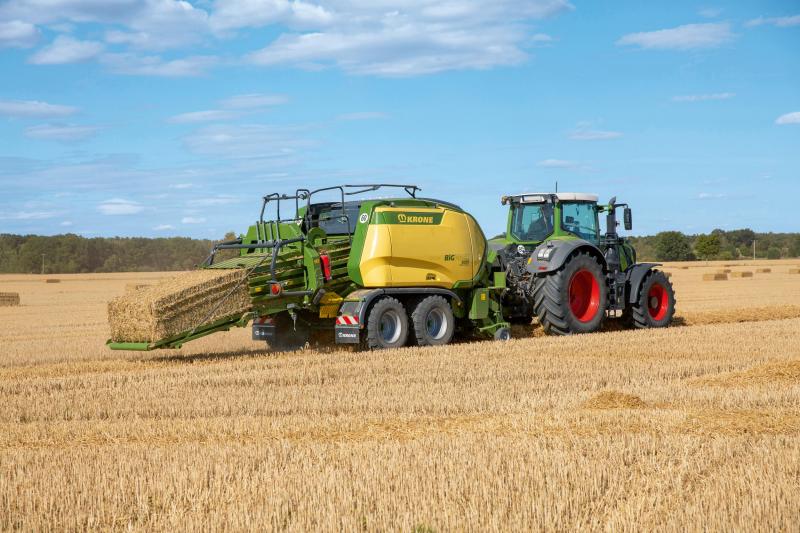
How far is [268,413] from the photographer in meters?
8.74

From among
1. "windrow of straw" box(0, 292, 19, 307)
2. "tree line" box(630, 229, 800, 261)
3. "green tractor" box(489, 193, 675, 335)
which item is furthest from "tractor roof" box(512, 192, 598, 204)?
"tree line" box(630, 229, 800, 261)

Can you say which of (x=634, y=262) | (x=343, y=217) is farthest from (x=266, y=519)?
(x=634, y=262)

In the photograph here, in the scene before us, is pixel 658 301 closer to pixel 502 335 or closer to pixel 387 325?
pixel 502 335

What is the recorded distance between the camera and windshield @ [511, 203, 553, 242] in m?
15.6

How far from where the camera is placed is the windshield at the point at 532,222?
51.3 ft

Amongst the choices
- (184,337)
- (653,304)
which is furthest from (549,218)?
(184,337)

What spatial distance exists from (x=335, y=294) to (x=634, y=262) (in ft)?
20.1

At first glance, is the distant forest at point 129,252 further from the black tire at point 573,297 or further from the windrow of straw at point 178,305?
the windrow of straw at point 178,305

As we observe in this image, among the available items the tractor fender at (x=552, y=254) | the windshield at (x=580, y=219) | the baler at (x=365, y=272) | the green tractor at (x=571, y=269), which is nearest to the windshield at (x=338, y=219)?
the baler at (x=365, y=272)

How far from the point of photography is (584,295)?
1573 centimetres

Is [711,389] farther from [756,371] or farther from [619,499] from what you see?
[619,499]

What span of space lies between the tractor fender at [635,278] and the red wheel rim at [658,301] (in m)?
0.54

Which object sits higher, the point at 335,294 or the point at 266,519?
the point at 335,294

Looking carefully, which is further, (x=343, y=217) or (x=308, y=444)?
(x=343, y=217)
